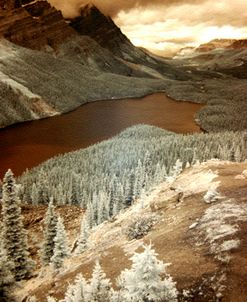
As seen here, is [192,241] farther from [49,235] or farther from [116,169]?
[116,169]

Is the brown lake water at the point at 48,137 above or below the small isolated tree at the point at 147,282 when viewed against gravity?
below

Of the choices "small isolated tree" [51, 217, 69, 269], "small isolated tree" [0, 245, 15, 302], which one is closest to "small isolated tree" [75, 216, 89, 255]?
"small isolated tree" [51, 217, 69, 269]

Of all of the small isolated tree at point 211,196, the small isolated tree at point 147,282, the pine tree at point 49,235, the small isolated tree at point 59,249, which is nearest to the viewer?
the small isolated tree at point 147,282

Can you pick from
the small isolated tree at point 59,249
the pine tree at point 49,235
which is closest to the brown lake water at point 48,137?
the pine tree at point 49,235

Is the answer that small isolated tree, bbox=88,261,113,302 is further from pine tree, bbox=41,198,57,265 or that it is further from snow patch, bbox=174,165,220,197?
snow patch, bbox=174,165,220,197

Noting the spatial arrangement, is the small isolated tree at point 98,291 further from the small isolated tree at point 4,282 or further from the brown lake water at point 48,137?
the brown lake water at point 48,137

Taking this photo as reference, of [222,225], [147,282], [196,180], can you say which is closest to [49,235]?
[196,180]
